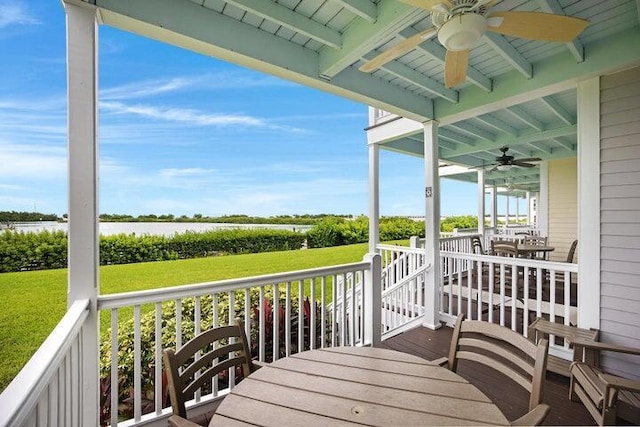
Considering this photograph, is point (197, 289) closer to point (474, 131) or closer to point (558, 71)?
point (558, 71)

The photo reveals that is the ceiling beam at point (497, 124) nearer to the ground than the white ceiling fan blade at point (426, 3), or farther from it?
farther from it

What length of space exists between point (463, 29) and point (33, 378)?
238 cm

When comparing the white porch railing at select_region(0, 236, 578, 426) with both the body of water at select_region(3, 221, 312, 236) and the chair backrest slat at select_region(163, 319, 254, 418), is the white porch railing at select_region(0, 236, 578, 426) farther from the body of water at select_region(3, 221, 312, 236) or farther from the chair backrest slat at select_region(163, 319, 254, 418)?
the body of water at select_region(3, 221, 312, 236)

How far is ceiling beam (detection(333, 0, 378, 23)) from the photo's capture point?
2.14 meters

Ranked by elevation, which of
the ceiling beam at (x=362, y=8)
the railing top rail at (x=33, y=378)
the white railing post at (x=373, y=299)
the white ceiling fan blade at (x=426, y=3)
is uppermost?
the ceiling beam at (x=362, y=8)

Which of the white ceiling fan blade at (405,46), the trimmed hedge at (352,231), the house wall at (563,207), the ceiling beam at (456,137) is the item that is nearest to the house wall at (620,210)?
the white ceiling fan blade at (405,46)

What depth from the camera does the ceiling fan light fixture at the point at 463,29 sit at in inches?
65.7

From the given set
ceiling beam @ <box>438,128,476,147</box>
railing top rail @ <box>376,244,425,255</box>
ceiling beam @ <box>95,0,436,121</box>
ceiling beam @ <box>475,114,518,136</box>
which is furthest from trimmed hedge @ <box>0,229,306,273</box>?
ceiling beam @ <box>475,114,518,136</box>

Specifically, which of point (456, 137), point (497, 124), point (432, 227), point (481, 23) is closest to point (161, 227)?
point (432, 227)

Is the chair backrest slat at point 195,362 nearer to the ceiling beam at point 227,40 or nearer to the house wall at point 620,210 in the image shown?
the ceiling beam at point 227,40

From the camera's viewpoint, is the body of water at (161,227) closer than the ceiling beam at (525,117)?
No

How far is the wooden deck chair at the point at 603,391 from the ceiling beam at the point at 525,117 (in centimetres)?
346

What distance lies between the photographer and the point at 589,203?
9.23 ft

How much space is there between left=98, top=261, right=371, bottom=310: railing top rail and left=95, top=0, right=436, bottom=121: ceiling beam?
5.96ft
